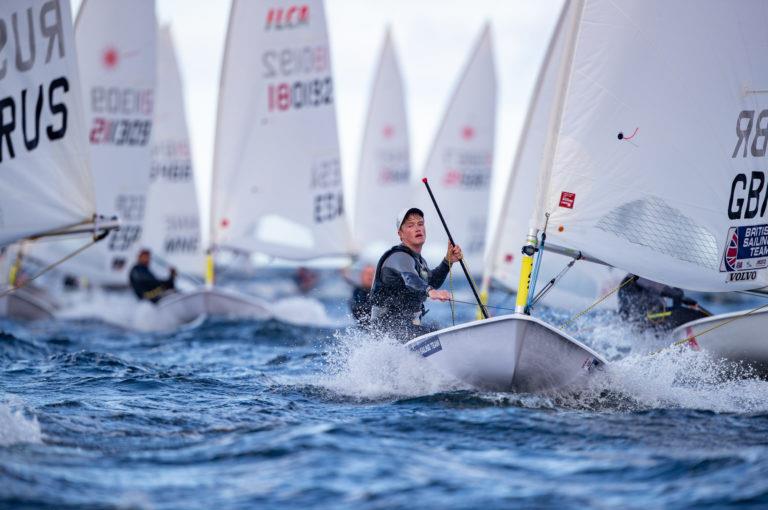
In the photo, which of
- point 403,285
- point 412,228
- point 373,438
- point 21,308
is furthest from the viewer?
point 21,308

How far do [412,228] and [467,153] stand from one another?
1456 centimetres

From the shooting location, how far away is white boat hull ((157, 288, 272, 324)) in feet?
49.0

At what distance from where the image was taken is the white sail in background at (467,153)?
70.3 feet

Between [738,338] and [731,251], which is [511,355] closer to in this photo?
[731,251]

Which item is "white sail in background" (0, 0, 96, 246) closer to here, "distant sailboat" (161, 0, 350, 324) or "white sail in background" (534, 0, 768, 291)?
"white sail in background" (534, 0, 768, 291)

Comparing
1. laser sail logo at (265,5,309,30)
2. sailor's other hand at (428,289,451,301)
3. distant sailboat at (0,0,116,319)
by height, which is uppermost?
laser sail logo at (265,5,309,30)

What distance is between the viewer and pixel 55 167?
7.27 m

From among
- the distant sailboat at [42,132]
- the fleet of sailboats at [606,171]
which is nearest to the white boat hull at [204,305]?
the fleet of sailboats at [606,171]

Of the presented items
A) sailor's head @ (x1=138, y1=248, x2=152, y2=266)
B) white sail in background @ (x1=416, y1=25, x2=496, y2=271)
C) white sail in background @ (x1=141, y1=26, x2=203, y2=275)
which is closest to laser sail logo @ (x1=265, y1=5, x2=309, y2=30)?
sailor's head @ (x1=138, y1=248, x2=152, y2=266)

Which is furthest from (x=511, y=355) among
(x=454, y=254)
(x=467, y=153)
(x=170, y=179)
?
(x=467, y=153)

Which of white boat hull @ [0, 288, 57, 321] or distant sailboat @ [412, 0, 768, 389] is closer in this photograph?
distant sailboat @ [412, 0, 768, 389]

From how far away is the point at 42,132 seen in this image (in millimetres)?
7199

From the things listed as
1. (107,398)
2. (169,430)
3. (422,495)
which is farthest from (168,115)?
(422,495)

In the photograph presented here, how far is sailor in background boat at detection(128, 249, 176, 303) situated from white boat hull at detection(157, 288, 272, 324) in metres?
0.51
